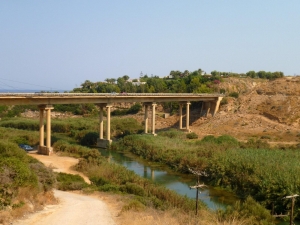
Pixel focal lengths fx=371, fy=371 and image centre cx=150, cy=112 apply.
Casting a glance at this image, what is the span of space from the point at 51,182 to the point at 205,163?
17.8m

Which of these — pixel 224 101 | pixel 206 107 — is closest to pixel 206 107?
pixel 206 107

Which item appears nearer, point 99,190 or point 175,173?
point 99,190

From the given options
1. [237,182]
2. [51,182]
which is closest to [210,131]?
[237,182]

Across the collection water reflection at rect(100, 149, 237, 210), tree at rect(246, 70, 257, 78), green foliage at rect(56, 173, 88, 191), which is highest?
tree at rect(246, 70, 257, 78)

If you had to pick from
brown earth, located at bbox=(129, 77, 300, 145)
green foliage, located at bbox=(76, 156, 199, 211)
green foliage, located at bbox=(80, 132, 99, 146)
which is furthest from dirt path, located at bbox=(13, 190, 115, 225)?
brown earth, located at bbox=(129, 77, 300, 145)

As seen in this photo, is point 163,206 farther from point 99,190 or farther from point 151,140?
point 151,140

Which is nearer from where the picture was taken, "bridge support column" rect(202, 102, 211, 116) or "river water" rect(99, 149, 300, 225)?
"river water" rect(99, 149, 300, 225)

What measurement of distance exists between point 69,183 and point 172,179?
10749 millimetres

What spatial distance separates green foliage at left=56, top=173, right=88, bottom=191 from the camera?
89.4 ft

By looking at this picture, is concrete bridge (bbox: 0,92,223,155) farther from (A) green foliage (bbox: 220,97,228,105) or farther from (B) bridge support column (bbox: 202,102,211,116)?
(A) green foliage (bbox: 220,97,228,105)

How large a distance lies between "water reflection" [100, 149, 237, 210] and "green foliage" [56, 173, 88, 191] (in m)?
7.58

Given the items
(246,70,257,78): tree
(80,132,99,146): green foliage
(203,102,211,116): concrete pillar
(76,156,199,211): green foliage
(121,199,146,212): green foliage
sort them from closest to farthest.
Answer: (121,199,146,212): green foliage
(76,156,199,211): green foliage
(80,132,99,146): green foliage
(203,102,211,116): concrete pillar
(246,70,257,78): tree

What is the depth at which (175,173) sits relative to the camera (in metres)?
37.6

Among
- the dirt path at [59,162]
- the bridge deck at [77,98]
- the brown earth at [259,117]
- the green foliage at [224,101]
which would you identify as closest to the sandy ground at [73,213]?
the dirt path at [59,162]
